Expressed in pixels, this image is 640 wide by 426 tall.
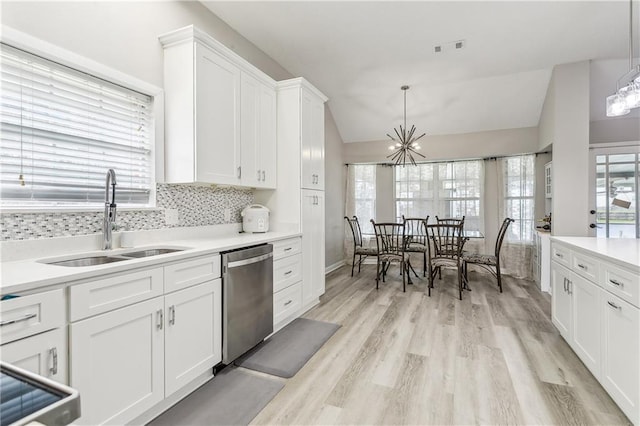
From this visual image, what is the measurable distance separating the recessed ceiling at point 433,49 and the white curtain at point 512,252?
33.5 inches

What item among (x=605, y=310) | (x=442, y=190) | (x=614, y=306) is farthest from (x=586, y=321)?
(x=442, y=190)

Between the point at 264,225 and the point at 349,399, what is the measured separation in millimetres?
1786

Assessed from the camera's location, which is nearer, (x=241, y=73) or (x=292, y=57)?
(x=241, y=73)

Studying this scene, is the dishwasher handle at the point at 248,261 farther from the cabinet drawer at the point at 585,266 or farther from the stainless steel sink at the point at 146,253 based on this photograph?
the cabinet drawer at the point at 585,266

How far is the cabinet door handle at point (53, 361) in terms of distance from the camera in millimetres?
1226

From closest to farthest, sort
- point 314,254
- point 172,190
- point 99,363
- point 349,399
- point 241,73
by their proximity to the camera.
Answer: point 99,363 < point 349,399 < point 172,190 < point 241,73 < point 314,254

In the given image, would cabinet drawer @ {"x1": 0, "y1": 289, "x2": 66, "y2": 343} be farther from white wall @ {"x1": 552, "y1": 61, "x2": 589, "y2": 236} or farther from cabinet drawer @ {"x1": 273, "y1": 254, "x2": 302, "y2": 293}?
white wall @ {"x1": 552, "y1": 61, "x2": 589, "y2": 236}

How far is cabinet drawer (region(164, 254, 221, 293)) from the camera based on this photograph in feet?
5.74

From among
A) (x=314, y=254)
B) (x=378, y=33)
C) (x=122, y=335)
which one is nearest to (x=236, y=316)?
(x=122, y=335)

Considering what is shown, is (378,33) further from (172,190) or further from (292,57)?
(172,190)

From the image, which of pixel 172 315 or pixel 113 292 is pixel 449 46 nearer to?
pixel 172 315

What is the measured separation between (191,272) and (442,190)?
4909mm

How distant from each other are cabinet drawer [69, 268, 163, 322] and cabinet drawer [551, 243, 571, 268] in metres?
2.98

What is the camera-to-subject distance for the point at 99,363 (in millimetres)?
Answer: 1393
